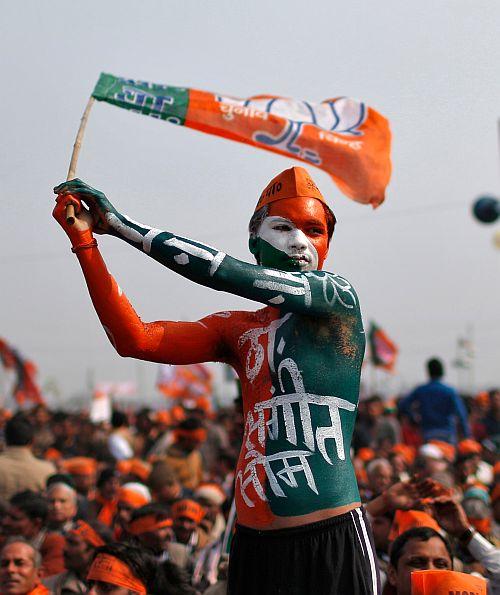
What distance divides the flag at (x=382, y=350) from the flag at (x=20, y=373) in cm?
826

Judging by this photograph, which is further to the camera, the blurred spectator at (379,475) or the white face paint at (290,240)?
the blurred spectator at (379,475)

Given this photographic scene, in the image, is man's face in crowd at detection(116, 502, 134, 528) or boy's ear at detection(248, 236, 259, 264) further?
man's face in crowd at detection(116, 502, 134, 528)

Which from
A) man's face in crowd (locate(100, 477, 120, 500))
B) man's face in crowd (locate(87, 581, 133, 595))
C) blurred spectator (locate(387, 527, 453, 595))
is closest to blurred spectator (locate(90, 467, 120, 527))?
man's face in crowd (locate(100, 477, 120, 500))

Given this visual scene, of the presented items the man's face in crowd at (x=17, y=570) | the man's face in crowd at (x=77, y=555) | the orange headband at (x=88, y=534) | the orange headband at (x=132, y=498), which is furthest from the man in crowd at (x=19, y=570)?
the orange headband at (x=132, y=498)

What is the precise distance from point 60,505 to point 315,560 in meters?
4.43

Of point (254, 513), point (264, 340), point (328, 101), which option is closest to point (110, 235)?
point (264, 340)

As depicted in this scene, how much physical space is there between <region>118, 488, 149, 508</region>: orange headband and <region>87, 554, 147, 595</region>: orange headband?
103 inches

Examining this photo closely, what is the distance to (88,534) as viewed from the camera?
585 centimetres

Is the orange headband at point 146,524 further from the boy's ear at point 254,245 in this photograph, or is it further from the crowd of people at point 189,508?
the boy's ear at point 254,245

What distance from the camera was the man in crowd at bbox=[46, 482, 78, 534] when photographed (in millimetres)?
6781

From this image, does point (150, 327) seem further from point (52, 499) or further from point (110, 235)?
point (52, 499)

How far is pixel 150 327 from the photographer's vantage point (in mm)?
3035

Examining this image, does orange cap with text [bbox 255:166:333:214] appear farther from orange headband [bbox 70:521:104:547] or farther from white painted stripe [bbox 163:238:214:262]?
orange headband [bbox 70:521:104:547]

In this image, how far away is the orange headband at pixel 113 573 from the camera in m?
4.57
